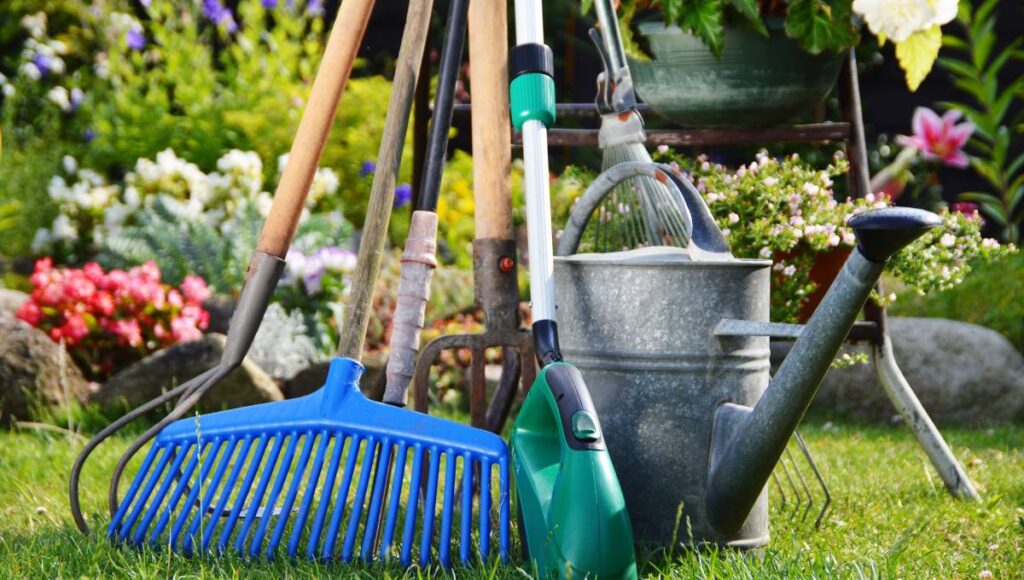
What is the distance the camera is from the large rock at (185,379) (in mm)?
3254

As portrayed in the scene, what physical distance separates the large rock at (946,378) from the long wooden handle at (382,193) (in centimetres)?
205

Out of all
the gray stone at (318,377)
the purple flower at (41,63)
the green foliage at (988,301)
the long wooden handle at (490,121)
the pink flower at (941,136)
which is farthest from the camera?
the purple flower at (41,63)

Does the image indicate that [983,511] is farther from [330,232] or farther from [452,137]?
[452,137]

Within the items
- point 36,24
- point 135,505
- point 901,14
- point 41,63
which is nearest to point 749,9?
point 901,14

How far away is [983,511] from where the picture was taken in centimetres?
210

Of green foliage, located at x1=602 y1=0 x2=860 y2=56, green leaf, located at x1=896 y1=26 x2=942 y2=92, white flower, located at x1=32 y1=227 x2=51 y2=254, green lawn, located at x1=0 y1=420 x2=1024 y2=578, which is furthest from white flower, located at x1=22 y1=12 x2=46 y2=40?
green leaf, located at x1=896 y1=26 x2=942 y2=92

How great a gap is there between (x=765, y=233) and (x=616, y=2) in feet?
1.98

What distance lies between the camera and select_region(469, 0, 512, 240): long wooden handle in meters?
2.02

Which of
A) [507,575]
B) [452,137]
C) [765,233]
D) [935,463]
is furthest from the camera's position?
[452,137]

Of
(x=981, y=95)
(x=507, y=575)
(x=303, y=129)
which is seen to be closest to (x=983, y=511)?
(x=507, y=575)

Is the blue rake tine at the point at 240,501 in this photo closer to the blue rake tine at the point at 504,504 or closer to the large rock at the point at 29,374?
the blue rake tine at the point at 504,504

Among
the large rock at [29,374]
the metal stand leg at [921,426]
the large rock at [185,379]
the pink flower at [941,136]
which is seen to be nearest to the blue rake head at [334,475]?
the metal stand leg at [921,426]

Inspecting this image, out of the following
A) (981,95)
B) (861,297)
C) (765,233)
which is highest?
(981,95)

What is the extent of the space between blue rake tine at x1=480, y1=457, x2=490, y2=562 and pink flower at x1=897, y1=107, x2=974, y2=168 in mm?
3800
